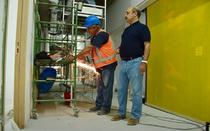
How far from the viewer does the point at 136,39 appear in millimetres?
3461

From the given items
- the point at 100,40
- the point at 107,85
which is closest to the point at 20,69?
the point at 100,40

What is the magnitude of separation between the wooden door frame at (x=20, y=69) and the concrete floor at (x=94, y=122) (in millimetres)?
168

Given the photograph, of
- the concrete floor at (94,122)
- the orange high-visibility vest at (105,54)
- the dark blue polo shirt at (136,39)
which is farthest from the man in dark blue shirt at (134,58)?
the orange high-visibility vest at (105,54)

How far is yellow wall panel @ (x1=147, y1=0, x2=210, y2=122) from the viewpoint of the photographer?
138 inches

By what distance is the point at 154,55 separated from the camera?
4863 millimetres

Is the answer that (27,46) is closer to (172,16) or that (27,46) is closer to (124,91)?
(124,91)

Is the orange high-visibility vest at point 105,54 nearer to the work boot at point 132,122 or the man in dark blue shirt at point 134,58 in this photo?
the man in dark blue shirt at point 134,58

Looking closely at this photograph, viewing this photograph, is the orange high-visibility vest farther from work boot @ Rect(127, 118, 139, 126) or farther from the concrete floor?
work boot @ Rect(127, 118, 139, 126)

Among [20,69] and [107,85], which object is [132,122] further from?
[20,69]

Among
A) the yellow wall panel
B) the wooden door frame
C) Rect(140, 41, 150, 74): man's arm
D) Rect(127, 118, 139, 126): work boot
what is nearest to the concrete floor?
Rect(127, 118, 139, 126): work boot

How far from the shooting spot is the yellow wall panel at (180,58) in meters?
3.51

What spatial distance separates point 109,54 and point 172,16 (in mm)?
1178

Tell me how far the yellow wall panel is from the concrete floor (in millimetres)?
286

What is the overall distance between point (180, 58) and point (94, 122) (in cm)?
156
